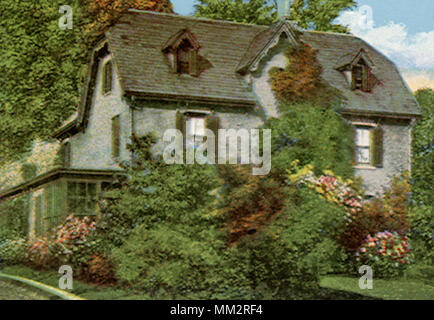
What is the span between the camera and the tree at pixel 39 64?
107 ft

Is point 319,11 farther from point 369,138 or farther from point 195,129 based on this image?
point 195,129

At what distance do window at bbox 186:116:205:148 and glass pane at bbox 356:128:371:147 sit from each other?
7.07 m

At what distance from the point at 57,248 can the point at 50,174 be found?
3332 mm

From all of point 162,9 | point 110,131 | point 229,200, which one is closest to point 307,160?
point 229,200

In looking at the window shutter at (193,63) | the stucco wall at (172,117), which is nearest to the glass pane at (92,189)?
the stucco wall at (172,117)

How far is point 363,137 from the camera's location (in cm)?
2852

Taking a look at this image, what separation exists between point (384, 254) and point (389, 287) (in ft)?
7.81

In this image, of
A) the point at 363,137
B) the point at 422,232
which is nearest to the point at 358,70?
the point at 363,137

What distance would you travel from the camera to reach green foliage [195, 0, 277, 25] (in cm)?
3528

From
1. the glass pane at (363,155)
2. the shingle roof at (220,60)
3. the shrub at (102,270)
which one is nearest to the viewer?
the shrub at (102,270)

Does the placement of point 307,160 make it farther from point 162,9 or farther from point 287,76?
point 162,9

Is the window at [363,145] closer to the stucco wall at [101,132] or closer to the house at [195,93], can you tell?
the house at [195,93]

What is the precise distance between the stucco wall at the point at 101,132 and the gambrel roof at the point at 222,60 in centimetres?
78

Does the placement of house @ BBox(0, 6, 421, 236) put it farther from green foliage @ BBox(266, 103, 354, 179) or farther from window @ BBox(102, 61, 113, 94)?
green foliage @ BBox(266, 103, 354, 179)
